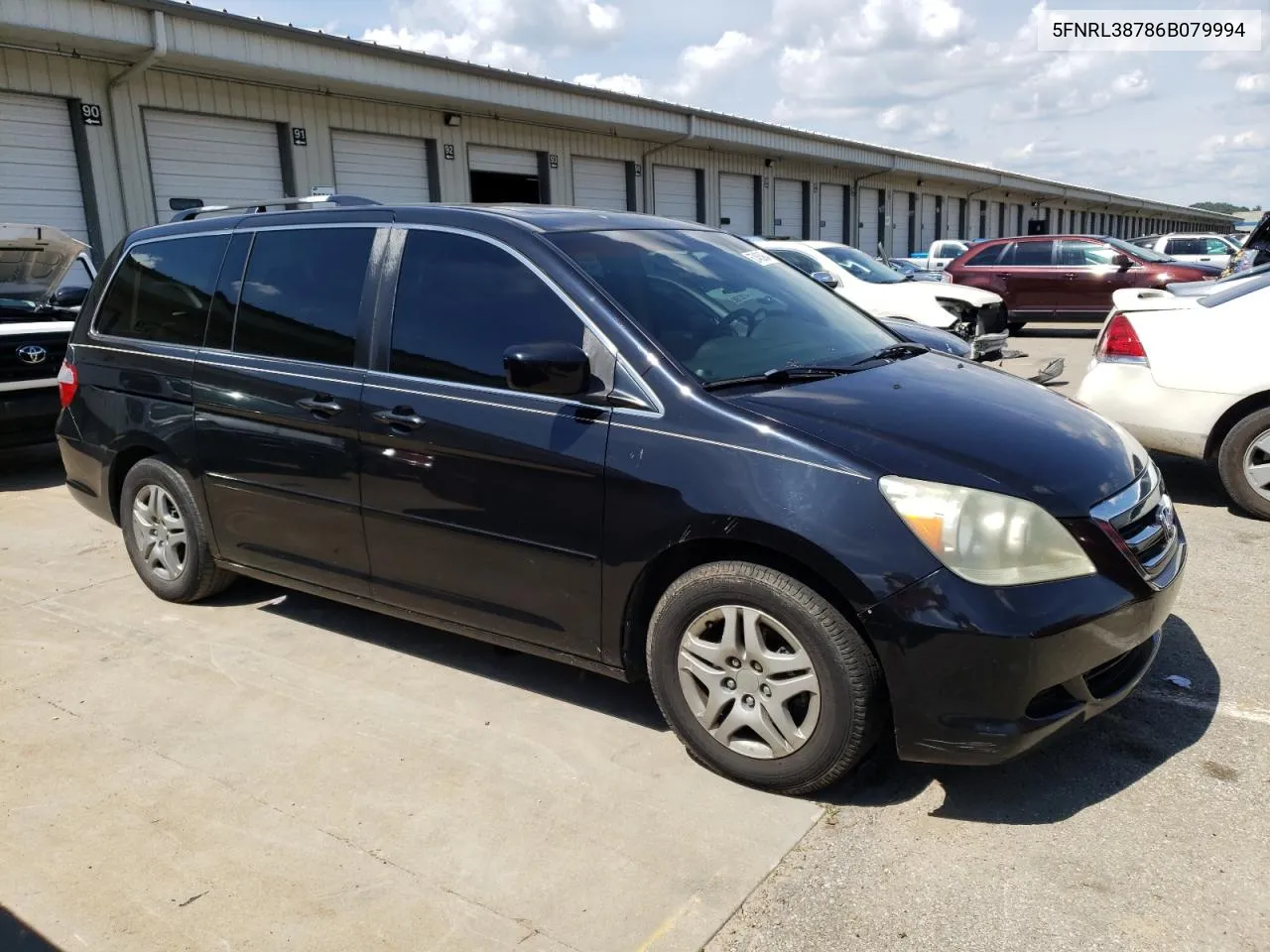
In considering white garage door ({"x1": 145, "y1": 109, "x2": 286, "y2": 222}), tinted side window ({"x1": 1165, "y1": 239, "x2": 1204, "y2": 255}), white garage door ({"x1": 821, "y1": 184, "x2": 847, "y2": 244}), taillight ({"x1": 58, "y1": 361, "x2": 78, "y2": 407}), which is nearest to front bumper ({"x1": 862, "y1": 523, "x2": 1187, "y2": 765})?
taillight ({"x1": 58, "y1": 361, "x2": 78, "y2": 407})

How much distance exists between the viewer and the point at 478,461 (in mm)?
3387

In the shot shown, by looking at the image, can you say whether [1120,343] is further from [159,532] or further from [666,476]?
[159,532]

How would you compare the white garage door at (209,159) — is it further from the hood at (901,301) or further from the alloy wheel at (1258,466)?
the alloy wheel at (1258,466)

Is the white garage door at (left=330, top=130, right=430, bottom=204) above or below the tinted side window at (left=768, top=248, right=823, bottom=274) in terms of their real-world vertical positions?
above

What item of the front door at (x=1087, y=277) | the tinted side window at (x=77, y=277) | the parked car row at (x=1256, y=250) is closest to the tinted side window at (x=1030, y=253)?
the front door at (x=1087, y=277)

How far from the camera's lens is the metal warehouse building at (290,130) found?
11.9 metres

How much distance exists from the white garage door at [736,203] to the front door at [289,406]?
70.0 ft

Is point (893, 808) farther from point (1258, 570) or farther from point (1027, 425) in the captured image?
point (1258, 570)

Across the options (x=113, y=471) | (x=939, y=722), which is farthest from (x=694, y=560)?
(x=113, y=471)

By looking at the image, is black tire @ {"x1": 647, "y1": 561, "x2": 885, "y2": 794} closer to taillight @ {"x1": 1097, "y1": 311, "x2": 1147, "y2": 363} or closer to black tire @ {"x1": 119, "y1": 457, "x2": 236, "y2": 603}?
black tire @ {"x1": 119, "y1": 457, "x2": 236, "y2": 603}

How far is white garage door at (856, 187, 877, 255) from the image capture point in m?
33.2

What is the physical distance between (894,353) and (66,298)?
724 cm

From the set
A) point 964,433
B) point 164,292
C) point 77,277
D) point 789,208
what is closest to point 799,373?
point 964,433

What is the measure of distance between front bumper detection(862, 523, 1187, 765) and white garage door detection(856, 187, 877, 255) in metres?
31.9
